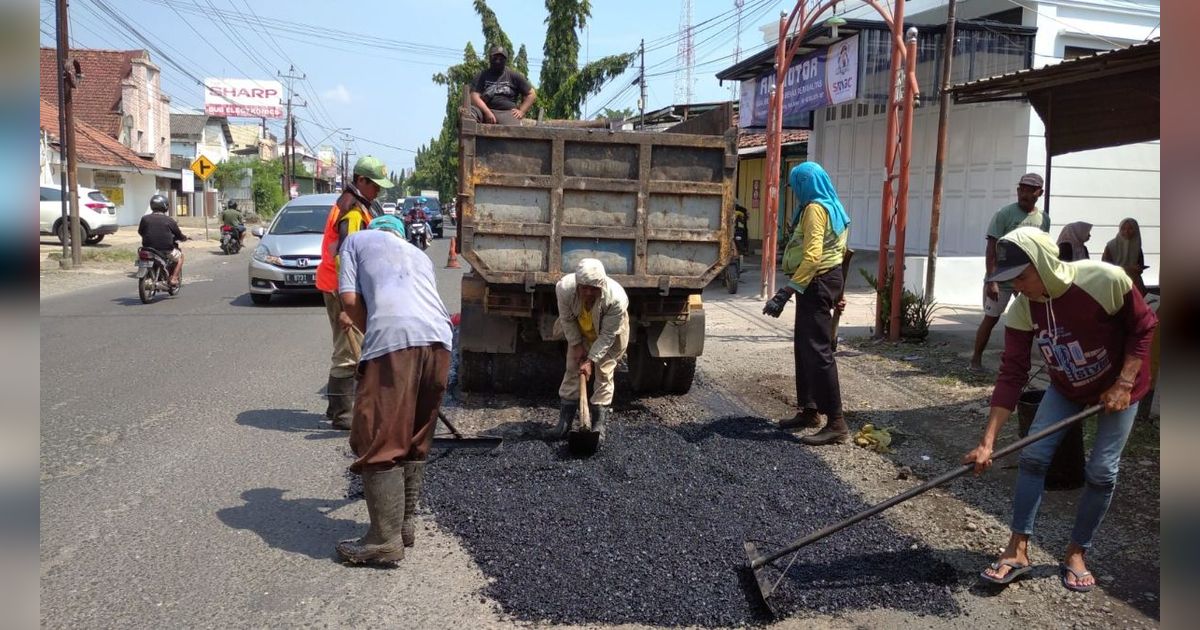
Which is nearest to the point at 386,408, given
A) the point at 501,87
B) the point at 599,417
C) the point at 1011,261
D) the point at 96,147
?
the point at 599,417

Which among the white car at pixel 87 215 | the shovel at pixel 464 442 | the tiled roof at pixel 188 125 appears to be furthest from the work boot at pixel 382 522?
the tiled roof at pixel 188 125

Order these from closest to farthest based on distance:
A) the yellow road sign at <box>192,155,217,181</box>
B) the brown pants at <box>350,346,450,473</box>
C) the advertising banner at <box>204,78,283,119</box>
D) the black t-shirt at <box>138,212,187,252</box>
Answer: the brown pants at <box>350,346,450,473</box> → the black t-shirt at <box>138,212,187,252</box> → the yellow road sign at <box>192,155,217,181</box> → the advertising banner at <box>204,78,283,119</box>

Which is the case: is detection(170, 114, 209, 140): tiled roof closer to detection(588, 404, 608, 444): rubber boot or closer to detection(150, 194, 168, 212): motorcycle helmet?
detection(150, 194, 168, 212): motorcycle helmet

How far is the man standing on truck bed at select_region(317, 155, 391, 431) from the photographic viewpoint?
237 inches

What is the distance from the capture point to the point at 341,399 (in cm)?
635

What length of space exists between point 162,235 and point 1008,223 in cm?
1183

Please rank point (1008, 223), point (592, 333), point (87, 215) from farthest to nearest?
point (87, 215) < point (1008, 223) < point (592, 333)

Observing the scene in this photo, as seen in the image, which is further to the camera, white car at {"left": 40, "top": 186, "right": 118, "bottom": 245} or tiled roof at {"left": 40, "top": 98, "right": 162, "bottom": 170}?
tiled roof at {"left": 40, "top": 98, "right": 162, "bottom": 170}

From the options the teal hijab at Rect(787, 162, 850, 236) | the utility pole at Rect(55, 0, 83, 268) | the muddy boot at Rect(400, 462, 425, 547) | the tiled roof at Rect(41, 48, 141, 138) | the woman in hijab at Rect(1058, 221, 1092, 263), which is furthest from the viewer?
the tiled roof at Rect(41, 48, 141, 138)

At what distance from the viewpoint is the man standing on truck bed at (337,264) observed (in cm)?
603

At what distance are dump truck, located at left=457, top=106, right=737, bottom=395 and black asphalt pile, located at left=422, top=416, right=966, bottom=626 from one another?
134cm

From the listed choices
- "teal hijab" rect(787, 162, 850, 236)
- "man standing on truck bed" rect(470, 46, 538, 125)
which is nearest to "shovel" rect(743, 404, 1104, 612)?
"teal hijab" rect(787, 162, 850, 236)

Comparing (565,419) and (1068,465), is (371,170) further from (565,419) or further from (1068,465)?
(1068,465)

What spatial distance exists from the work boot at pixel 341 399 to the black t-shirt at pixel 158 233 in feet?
28.1
